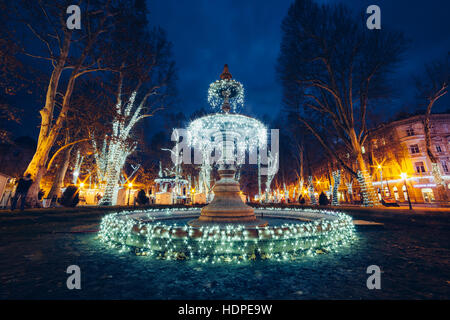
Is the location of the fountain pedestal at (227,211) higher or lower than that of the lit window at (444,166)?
lower

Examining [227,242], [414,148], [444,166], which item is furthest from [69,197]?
[444,166]

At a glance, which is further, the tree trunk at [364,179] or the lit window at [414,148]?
the lit window at [414,148]

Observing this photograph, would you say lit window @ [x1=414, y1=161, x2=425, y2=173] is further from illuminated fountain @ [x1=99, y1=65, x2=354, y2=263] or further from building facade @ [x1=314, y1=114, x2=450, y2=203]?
illuminated fountain @ [x1=99, y1=65, x2=354, y2=263]

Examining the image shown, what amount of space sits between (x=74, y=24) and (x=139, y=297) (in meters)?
14.6

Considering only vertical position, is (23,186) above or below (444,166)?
below

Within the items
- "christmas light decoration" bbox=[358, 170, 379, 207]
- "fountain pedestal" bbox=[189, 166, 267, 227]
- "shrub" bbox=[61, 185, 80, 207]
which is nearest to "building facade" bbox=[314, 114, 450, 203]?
"christmas light decoration" bbox=[358, 170, 379, 207]

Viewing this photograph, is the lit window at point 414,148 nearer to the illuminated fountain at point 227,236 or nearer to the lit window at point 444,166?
the lit window at point 444,166

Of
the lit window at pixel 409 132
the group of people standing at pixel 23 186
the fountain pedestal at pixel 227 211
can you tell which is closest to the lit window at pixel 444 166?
the lit window at pixel 409 132

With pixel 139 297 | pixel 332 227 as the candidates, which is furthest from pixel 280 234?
pixel 139 297

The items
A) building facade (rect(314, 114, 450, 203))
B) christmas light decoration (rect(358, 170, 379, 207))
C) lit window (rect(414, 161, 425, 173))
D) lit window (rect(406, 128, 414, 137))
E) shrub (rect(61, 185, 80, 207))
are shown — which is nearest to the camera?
shrub (rect(61, 185, 80, 207))

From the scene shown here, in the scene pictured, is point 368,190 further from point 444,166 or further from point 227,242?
point 444,166

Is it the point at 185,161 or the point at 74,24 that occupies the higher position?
the point at 74,24
